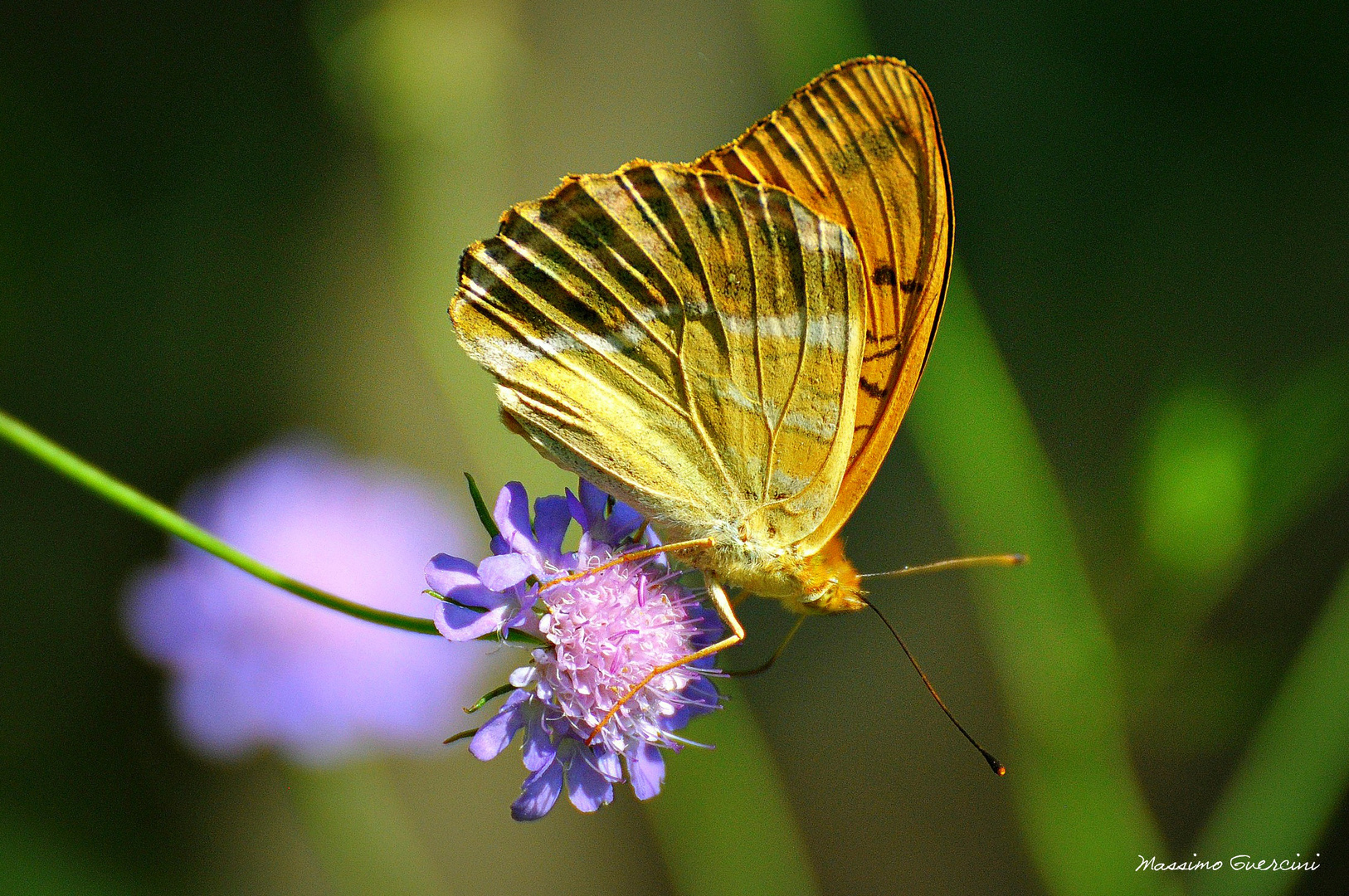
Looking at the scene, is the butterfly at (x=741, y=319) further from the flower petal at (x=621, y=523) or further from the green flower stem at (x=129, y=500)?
the green flower stem at (x=129, y=500)

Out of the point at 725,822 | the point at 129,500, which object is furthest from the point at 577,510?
the point at 725,822

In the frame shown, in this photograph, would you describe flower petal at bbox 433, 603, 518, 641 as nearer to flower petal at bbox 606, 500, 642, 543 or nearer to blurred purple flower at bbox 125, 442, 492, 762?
flower petal at bbox 606, 500, 642, 543

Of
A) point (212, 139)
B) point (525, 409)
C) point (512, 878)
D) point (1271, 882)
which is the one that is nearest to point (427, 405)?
point (212, 139)

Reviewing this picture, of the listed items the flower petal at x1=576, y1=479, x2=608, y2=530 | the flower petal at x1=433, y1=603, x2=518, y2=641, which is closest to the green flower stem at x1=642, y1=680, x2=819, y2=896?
the flower petal at x1=576, y1=479, x2=608, y2=530

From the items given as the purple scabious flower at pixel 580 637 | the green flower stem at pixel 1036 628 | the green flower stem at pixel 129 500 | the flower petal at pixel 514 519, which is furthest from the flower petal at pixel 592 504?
the green flower stem at pixel 1036 628

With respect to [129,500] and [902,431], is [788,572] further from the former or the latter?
[902,431]
